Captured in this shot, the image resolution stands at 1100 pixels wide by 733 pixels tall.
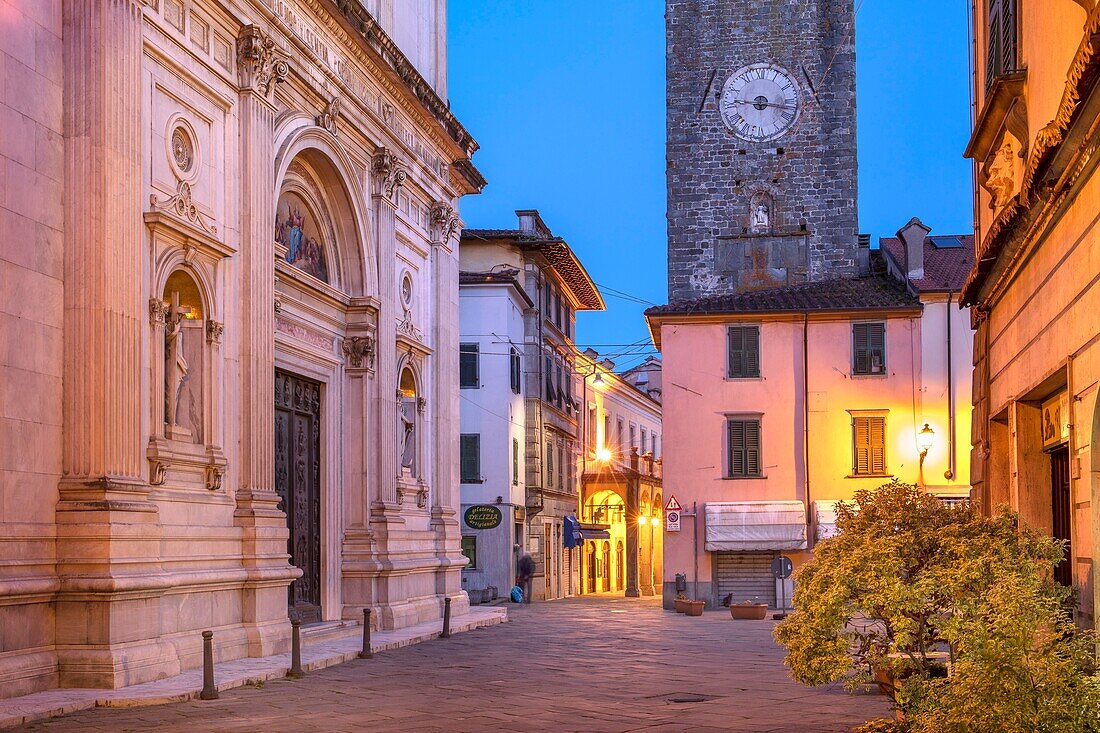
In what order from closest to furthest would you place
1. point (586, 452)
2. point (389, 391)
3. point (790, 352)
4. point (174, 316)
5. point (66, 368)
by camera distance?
point (66, 368) → point (174, 316) → point (389, 391) → point (790, 352) → point (586, 452)

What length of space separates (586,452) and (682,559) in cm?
2049

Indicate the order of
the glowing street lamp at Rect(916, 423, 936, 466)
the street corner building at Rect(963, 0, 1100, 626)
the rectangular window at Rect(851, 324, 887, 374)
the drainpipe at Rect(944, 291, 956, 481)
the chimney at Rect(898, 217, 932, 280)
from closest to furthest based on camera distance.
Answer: the street corner building at Rect(963, 0, 1100, 626), the glowing street lamp at Rect(916, 423, 936, 466), the drainpipe at Rect(944, 291, 956, 481), the rectangular window at Rect(851, 324, 887, 374), the chimney at Rect(898, 217, 932, 280)

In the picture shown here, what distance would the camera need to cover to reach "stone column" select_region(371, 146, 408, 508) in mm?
24594

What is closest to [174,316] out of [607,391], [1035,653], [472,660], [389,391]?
[472,660]

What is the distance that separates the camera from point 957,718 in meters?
8.37

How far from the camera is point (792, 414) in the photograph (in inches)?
1480

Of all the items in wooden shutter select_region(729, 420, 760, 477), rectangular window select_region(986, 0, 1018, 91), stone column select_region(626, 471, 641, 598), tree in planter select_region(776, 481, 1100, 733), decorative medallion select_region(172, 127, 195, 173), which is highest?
rectangular window select_region(986, 0, 1018, 91)

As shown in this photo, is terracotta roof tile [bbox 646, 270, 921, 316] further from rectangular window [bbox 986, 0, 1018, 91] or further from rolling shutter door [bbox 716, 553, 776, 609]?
rectangular window [bbox 986, 0, 1018, 91]

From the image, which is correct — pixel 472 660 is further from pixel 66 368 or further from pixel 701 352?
pixel 701 352

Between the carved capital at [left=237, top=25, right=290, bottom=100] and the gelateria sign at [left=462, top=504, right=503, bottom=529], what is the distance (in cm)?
2304

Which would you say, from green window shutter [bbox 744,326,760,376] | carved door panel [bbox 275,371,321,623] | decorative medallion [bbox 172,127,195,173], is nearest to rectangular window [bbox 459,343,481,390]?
green window shutter [bbox 744,326,760,376]

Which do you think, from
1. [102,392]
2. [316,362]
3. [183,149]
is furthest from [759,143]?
[102,392]

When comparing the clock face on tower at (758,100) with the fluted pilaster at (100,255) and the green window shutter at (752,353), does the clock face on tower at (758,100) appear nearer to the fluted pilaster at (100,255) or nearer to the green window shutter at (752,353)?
the green window shutter at (752,353)

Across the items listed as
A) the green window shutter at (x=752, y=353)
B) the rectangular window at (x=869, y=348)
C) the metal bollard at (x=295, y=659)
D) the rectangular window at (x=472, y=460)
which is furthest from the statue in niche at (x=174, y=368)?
the rectangular window at (x=472, y=460)
